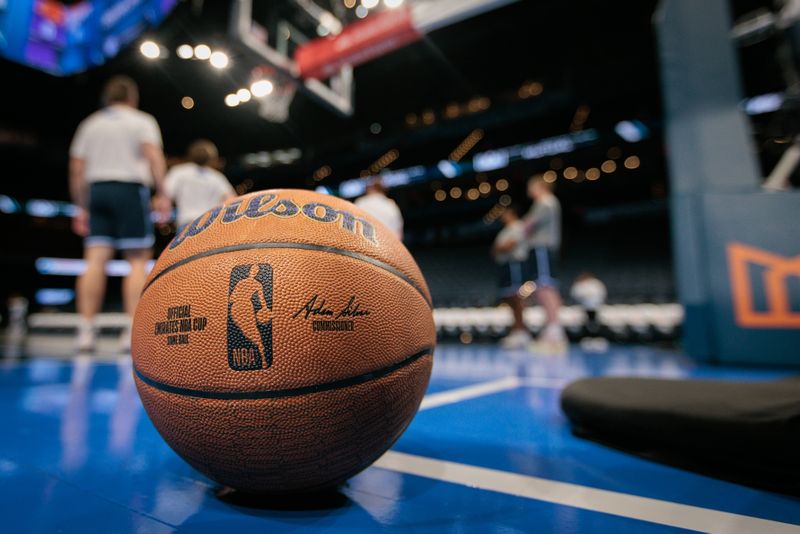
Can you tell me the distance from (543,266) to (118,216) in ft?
10.8

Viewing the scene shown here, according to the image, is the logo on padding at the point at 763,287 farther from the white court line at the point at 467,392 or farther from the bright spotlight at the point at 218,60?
the bright spotlight at the point at 218,60

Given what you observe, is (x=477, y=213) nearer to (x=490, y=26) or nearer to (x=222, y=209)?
(x=490, y=26)

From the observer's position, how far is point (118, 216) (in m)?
2.79

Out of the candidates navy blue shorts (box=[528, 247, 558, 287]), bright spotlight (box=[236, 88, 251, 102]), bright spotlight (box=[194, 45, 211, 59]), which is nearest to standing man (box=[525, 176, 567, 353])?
navy blue shorts (box=[528, 247, 558, 287])

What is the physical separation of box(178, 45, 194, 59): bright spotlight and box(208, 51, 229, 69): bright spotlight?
0.31m

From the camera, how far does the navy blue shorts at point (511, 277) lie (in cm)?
506

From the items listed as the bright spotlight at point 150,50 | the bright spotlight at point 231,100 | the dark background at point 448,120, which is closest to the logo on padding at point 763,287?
the dark background at point 448,120

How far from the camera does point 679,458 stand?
997 mm

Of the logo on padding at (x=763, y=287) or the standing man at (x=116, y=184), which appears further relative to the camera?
the standing man at (x=116, y=184)

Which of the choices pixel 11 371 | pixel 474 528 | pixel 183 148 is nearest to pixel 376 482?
pixel 474 528

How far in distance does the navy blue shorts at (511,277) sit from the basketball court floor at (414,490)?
3775 mm

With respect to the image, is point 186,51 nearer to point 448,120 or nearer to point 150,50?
point 150,50

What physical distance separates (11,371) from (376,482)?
8.14 ft

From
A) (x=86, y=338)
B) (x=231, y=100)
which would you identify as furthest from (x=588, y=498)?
(x=231, y=100)
